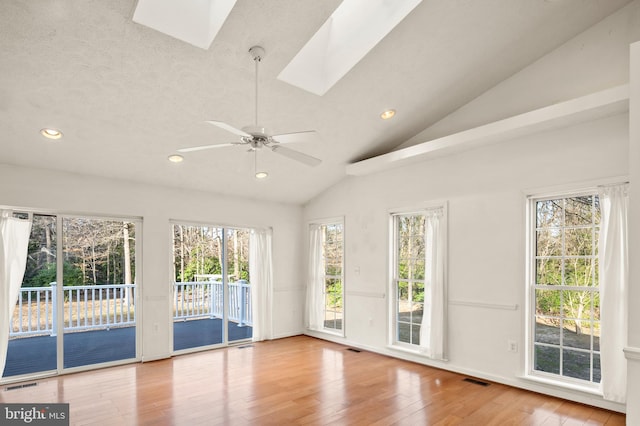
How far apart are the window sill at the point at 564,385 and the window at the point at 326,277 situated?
116 inches

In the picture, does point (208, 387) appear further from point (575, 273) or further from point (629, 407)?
point (575, 273)

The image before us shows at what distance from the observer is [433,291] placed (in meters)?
4.76

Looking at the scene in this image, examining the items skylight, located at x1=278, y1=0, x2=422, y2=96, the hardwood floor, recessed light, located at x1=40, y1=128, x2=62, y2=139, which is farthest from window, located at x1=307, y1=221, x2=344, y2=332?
recessed light, located at x1=40, y1=128, x2=62, y2=139

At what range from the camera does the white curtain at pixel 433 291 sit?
4.66m

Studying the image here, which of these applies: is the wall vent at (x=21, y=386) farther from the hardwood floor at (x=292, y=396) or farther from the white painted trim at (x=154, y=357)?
the white painted trim at (x=154, y=357)

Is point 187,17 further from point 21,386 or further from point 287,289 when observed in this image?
point 287,289

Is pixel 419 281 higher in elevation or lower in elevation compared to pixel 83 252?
lower

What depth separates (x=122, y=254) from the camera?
16.8ft

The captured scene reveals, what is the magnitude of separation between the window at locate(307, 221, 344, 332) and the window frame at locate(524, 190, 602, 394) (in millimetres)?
2882

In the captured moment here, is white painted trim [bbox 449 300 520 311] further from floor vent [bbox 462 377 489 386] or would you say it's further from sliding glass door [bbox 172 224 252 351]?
sliding glass door [bbox 172 224 252 351]

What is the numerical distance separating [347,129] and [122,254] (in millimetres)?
3516

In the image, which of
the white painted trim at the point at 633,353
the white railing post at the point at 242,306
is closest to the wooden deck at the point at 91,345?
the white railing post at the point at 242,306

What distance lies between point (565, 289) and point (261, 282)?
4420 millimetres

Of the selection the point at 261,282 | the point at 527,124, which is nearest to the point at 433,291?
the point at 527,124
